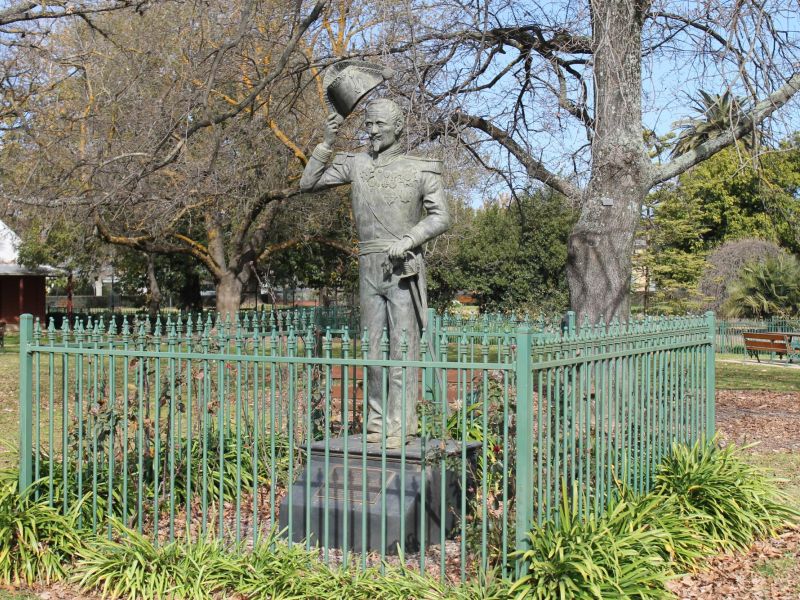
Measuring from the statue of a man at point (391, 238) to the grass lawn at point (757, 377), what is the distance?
1154 cm

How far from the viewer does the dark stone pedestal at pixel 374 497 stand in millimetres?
5703

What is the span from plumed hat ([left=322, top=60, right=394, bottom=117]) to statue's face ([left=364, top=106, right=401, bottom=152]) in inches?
6.7

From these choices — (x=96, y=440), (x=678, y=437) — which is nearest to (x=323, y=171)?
(x=96, y=440)

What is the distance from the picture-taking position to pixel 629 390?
6223 millimetres

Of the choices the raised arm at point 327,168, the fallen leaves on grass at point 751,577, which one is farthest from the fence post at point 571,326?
the raised arm at point 327,168

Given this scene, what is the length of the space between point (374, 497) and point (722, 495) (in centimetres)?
268

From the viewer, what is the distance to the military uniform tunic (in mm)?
6383

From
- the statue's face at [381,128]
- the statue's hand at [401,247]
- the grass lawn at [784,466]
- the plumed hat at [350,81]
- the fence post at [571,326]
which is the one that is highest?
the plumed hat at [350,81]

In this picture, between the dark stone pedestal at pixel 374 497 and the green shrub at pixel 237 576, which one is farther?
the dark stone pedestal at pixel 374 497

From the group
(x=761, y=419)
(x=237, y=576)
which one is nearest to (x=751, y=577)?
(x=237, y=576)

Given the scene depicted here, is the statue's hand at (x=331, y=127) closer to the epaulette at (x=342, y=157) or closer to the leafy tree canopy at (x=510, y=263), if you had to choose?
the epaulette at (x=342, y=157)

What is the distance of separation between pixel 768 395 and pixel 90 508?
40.6ft

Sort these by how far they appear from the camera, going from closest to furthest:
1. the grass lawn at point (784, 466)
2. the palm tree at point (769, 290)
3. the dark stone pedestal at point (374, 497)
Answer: the dark stone pedestal at point (374, 497)
the grass lawn at point (784, 466)
the palm tree at point (769, 290)

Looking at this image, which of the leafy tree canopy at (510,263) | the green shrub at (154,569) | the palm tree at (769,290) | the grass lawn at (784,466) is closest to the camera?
the green shrub at (154,569)
